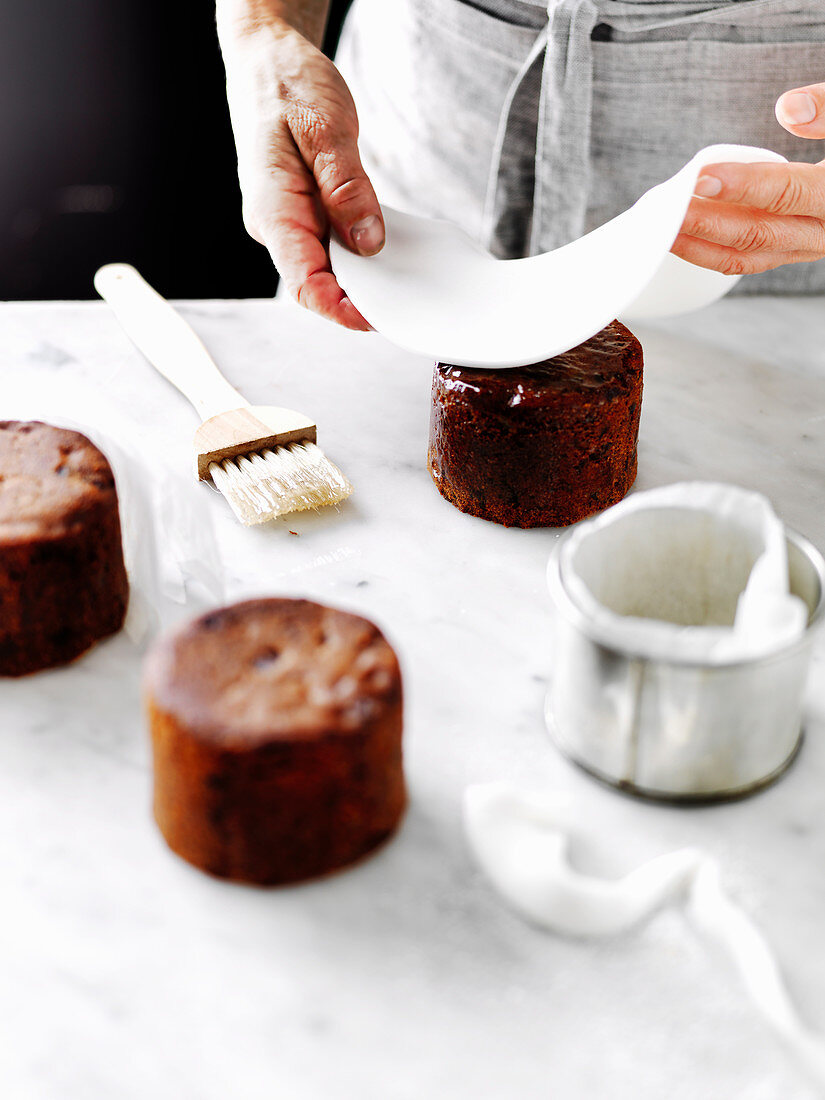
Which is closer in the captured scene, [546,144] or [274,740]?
[274,740]

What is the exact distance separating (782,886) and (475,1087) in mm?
225

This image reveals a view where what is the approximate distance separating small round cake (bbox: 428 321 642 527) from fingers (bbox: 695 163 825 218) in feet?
0.47

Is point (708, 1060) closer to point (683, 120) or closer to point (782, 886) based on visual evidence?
point (782, 886)

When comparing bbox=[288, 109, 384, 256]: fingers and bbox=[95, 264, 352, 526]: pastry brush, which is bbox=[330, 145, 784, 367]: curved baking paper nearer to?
bbox=[288, 109, 384, 256]: fingers

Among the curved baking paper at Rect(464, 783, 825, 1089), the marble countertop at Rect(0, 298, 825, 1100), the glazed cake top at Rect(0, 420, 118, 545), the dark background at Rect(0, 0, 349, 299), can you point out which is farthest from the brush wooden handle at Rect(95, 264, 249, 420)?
the dark background at Rect(0, 0, 349, 299)

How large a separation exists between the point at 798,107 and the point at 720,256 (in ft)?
0.51

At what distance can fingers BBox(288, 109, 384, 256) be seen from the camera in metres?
1.03

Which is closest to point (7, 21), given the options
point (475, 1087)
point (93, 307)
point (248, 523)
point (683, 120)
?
point (93, 307)

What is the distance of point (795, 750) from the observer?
0.72m

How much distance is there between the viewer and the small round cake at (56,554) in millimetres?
735

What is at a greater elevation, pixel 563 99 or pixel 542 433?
pixel 563 99

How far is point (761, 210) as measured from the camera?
3.26 feet

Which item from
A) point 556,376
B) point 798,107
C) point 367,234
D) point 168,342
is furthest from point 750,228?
point 168,342

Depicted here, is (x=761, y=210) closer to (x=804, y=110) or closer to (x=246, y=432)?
(x=804, y=110)
